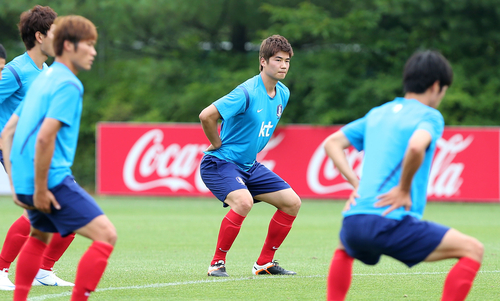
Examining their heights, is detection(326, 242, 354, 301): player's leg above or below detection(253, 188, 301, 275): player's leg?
above

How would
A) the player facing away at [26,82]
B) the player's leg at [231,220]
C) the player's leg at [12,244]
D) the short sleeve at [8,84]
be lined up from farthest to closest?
the player's leg at [231,220]
the player's leg at [12,244]
the short sleeve at [8,84]
the player facing away at [26,82]

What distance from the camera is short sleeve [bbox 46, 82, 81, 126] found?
13.1 feet

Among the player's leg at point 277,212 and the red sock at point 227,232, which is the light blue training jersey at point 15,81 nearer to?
the red sock at point 227,232

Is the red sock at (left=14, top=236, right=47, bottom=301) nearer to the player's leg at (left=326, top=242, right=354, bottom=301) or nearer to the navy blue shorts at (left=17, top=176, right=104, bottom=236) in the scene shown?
the navy blue shorts at (left=17, top=176, right=104, bottom=236)

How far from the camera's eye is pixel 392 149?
12.8 ft

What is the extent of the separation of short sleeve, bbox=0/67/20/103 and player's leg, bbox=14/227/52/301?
1.62m

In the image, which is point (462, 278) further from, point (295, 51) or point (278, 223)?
point (295, 51)

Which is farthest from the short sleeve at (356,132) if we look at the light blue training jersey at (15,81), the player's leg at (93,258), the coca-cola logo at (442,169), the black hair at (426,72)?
the coca-cola logo at (442,169)

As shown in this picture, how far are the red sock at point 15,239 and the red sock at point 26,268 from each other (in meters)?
1.33

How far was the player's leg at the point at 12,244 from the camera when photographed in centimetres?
580

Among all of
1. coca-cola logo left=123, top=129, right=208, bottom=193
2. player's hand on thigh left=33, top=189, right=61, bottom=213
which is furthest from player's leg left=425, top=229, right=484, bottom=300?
coca-cola logo left=123, top=129, right=208, bottom=193

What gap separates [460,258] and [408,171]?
66 cm

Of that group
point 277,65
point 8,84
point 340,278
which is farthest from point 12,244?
point 340,278

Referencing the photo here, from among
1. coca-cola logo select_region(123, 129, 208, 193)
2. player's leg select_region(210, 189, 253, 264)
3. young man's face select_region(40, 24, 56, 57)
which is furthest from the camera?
coca-cola logo select_region(123, 129, 208, 193)
